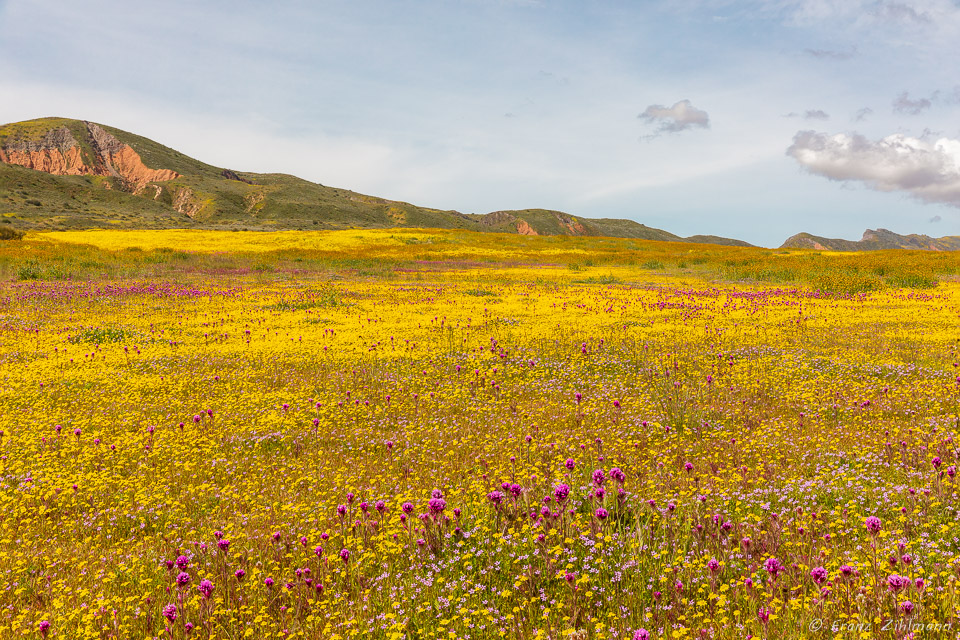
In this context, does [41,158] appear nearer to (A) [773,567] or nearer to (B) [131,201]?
(B) [131,201]

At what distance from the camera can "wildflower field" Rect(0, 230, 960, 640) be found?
14.6 feet

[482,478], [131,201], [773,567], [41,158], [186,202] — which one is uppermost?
[41,158]

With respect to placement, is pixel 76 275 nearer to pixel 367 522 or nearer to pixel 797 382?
pixel 367 522

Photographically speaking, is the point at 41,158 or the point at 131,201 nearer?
the point at 131,201

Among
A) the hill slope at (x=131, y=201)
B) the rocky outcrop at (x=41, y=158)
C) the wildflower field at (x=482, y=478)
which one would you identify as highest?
the rocky outcrop at (x=41, y=158)

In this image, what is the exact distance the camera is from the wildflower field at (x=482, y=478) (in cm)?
446

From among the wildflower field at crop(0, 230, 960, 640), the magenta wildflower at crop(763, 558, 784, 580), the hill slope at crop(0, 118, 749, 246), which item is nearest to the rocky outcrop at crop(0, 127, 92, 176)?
the hill slope at crop(0, 118, 749, 246)

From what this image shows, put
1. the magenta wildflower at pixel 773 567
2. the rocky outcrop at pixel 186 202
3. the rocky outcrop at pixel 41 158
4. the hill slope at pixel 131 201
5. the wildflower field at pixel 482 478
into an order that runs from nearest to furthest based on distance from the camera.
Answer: the magenta wildflower at pixel 773 567 < the wildflower field at pixel 482 478 < the hill slope at pixel 131 201 < the rocky outcrop at pixel 186 202 < the rocky outcrop at pixel 41 158

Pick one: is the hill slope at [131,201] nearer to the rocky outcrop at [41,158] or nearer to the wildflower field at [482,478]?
the rocky outcrop at [41,158]

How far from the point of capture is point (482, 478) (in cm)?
716

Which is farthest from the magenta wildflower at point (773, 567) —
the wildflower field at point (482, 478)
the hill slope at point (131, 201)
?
the hill slope at point (131, 201)

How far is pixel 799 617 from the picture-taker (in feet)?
12.9

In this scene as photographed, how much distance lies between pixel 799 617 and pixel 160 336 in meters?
19.4

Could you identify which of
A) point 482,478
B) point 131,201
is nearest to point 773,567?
point 482,478
